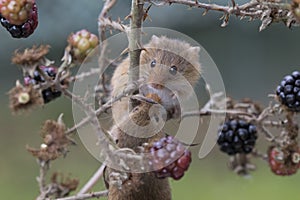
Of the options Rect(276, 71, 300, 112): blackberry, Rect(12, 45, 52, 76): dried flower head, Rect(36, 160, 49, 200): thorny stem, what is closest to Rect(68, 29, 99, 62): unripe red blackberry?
Rect(12, 45, 52, 76): dried flower head

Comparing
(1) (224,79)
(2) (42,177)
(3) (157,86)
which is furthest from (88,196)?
(1) (224,79)

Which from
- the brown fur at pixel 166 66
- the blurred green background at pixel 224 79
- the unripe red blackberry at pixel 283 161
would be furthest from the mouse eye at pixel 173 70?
the blurred green background at pixel 224 79

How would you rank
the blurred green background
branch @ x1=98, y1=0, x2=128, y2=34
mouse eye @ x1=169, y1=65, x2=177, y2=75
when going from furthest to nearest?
the blurred green background, mouse eye @ x1=169, y1=65, x2=177, y2=75, branch @ x1=98, y1=0, x2=128, y2=34

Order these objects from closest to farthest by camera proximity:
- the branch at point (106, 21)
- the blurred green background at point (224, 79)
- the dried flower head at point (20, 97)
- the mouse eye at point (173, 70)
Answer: the dried flower head at point (20, 97)
the branch at point (106, 21)
the mouse eye at point (173, 70)
the blurred green background at point (224, 79)

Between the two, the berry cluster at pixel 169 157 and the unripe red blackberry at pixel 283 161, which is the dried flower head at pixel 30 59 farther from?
the unripe red blackberry at pixel 283 161

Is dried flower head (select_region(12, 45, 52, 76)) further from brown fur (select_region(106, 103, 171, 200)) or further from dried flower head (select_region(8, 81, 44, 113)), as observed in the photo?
brown fur (select_region(106, 103, 171, 200))
